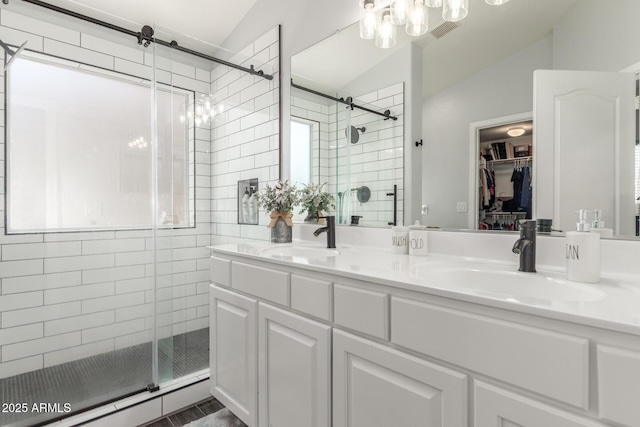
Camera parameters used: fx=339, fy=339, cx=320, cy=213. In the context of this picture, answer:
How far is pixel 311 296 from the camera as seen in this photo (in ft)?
A: 4.00

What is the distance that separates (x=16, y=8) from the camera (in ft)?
6.07

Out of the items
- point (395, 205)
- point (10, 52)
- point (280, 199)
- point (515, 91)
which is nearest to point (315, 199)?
point (280, 199)

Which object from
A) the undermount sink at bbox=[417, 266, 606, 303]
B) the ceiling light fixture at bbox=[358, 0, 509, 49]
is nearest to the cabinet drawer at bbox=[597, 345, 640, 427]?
the undermount sink at bbox=[417, 266, 606, 303]

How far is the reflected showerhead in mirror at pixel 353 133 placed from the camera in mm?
1875

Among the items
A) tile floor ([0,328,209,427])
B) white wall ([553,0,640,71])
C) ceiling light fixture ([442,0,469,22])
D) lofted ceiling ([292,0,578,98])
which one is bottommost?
tile floor ([0,328,209,427])

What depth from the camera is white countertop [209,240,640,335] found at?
662 millimetres

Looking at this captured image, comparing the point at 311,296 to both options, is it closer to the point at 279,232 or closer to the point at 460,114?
the point at 279,232

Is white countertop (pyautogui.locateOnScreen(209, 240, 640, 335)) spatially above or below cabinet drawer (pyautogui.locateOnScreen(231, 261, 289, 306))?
above

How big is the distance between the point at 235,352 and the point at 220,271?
1.32 feet

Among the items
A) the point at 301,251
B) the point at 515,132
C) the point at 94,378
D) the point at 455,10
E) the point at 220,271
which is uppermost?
the point at 455,10

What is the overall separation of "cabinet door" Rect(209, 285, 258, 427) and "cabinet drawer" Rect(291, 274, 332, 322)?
0.95 feet

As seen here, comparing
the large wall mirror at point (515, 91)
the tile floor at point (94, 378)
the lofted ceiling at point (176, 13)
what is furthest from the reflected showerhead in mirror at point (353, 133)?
the tile floor at point (94, 378)

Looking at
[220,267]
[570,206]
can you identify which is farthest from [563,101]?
[220,267]

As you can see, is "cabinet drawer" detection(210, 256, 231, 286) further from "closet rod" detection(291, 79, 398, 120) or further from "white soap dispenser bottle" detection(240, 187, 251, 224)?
"closet rod" detection(291, 79, 398, 120)
